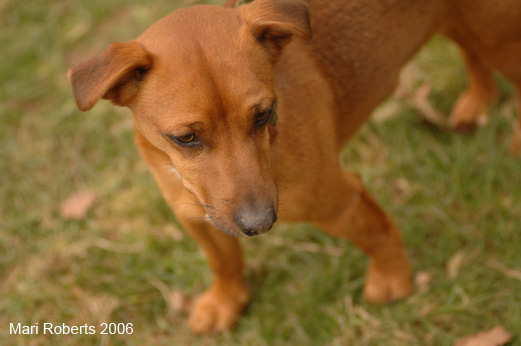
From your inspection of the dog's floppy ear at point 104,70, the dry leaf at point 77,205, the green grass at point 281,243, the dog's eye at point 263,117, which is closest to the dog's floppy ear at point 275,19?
the dog's eye at point 263,117

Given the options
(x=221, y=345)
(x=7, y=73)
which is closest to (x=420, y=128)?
(x=221, y=345)

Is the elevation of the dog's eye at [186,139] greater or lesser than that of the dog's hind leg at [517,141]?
greater

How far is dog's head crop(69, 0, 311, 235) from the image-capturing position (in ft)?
7.80

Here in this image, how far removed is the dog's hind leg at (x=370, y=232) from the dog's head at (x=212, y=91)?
2.35ft

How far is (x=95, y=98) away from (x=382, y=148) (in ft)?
8.86

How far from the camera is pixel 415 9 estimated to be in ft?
10.9

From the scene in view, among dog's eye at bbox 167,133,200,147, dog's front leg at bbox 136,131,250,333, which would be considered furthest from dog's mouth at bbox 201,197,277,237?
dog's front leg at bbox 136,131,250,333

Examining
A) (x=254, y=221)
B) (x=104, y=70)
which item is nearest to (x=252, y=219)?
(x=254, y=221)

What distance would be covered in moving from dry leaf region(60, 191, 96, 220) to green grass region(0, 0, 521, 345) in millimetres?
62

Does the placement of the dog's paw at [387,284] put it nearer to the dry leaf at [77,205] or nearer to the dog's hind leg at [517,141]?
the dog's hind leg at [517,141]

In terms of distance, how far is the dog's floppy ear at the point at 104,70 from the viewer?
7.68 ft

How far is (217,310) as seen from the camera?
372 centimetres

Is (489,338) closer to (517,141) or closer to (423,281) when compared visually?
(423,281)

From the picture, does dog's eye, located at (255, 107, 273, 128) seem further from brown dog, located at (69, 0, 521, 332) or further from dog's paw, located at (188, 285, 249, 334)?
dog's paw, located at (188, 285, 249, 334)
